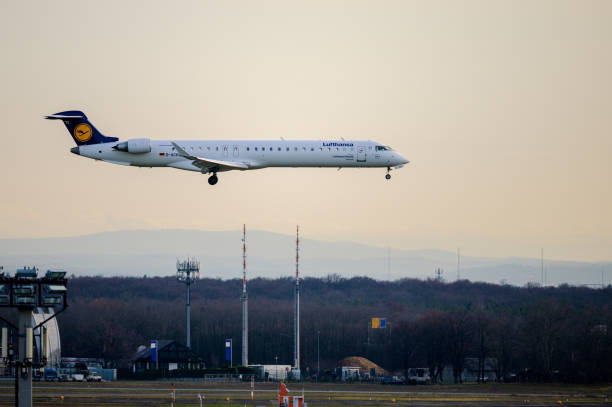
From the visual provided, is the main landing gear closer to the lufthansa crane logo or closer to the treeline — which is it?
the lufthansa crane logo

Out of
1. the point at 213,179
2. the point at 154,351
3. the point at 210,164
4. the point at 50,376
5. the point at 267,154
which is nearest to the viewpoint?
the point at 210,164

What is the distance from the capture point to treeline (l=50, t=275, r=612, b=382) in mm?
116688

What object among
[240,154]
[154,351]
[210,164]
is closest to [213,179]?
[210,164]

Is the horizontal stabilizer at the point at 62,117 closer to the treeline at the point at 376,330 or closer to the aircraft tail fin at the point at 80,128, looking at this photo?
the aircraft tail fin at the point at 80,128

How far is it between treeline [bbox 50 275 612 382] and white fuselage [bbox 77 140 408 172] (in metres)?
36.9

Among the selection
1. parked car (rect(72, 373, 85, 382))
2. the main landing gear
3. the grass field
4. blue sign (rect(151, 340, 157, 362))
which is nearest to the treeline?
the grass field

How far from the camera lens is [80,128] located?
7906 centimetres

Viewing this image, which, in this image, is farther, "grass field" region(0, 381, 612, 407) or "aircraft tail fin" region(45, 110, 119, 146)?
"aircraft tail fin" region(45, 110, 119, 146)

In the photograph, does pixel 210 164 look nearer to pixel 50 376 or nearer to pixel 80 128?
pixel 80 128

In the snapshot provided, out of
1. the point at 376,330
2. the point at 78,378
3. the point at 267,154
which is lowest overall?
the point at 78,378

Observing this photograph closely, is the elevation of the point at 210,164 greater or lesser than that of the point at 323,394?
greater

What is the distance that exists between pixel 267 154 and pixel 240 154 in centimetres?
230

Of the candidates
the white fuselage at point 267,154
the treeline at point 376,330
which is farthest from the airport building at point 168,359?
the white fuselage at point 267,154

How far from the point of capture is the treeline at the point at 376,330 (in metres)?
117
